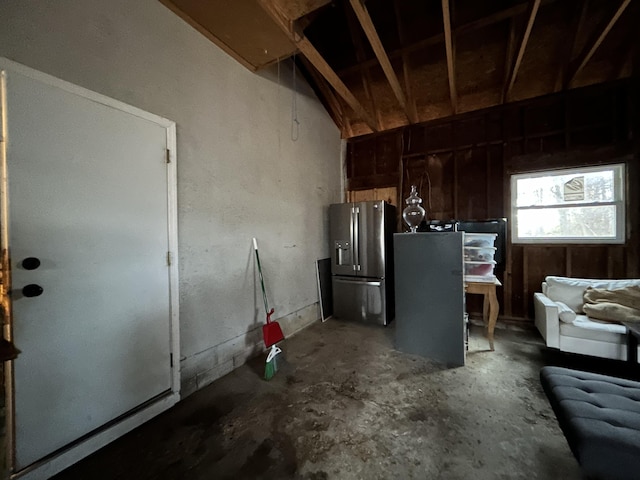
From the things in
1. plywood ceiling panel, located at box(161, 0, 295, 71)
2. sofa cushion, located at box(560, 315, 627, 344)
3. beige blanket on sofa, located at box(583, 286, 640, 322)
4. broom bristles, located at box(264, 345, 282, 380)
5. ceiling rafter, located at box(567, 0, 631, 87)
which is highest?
ceiling rafter, located at box(567, 0, 631, 87)

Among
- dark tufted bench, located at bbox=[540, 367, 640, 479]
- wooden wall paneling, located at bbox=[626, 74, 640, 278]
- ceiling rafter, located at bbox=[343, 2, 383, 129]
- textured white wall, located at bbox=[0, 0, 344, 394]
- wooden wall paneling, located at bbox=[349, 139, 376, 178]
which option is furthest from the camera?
wooden wall paneling, located at bbox=[349, 139, 376, 178]

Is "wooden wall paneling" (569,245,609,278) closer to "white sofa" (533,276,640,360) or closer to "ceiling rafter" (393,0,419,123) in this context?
"white sofa" (533,276,640,360)

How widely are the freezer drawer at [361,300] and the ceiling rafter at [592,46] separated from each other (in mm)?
3596

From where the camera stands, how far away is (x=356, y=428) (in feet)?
5.27

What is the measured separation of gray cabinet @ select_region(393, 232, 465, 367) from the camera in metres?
2.34

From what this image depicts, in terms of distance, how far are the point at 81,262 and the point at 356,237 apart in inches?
117

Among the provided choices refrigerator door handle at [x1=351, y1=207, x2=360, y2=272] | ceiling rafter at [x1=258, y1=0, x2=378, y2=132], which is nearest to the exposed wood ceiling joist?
ceiling rafter at [x1=258, y1=0, x2=378, y2=132]

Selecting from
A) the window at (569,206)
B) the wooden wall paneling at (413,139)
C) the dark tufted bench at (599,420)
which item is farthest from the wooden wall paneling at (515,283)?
the dark tufted bench at (599,420)

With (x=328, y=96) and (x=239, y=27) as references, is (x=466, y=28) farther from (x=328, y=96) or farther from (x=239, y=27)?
(x=239, y=27)

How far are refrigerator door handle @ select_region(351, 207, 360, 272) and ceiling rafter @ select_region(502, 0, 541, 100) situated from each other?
104 inches

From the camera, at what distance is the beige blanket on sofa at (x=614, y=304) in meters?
2.19

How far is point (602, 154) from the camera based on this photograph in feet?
10.2

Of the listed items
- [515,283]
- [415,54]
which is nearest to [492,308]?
[515,283]

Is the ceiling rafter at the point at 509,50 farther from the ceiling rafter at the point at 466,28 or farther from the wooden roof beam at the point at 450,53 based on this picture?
the wooden roof beam at the point at 450,53
